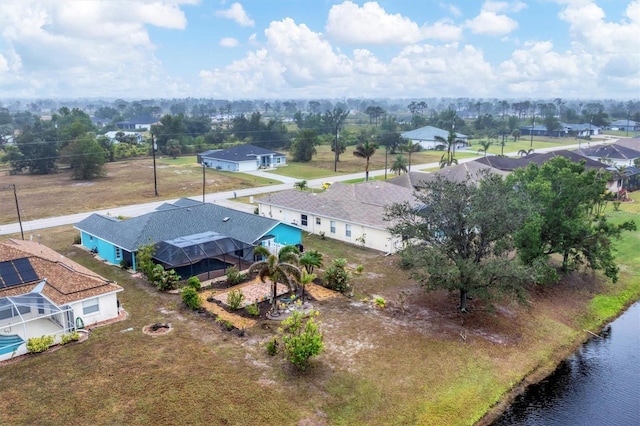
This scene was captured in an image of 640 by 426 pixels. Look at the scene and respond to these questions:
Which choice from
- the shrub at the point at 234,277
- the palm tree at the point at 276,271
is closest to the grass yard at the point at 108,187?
the shrub at the point at 234,277

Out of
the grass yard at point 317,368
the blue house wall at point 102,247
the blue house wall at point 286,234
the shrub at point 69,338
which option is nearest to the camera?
the grass yard at point 317,368

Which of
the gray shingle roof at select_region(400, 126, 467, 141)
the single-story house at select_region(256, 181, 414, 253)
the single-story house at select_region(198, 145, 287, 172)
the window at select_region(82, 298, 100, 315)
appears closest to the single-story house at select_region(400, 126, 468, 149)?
the gray shingle roof at select_region(400, 126, 467, 141)

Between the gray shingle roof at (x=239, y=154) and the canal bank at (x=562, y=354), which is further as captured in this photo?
the gray shingle roof at (x=239, y=154)

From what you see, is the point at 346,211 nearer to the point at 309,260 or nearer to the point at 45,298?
the point at 309,260

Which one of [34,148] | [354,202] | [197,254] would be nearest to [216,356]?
[197,254]

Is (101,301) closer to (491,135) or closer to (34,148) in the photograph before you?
(34,148)

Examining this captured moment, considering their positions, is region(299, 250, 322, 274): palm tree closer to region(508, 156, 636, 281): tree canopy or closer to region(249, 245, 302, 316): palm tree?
region(249, 245, 302, 316): palm tree

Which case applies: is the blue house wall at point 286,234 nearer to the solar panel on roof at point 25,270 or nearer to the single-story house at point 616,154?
the solar panel on roof at point 25,270

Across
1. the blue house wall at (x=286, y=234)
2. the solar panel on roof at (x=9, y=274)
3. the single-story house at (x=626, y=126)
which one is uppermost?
the single-story house at (x=626, y=126)
